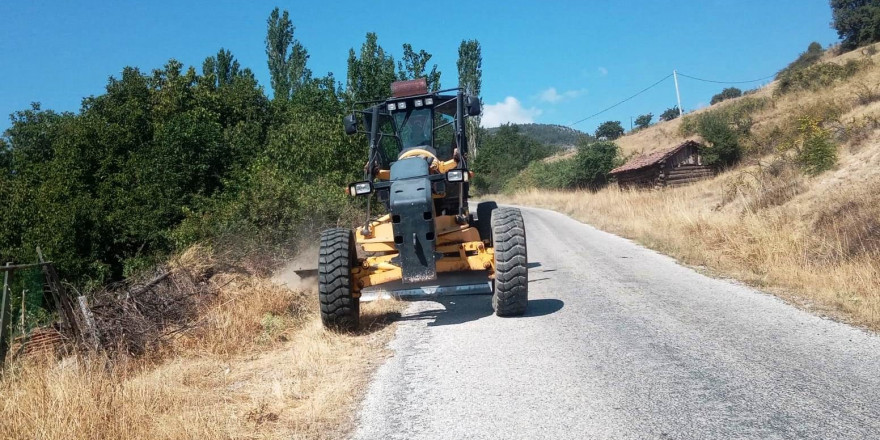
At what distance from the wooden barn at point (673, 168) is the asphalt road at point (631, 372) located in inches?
1182

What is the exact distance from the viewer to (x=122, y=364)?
6.52 metres

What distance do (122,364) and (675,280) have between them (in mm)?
7814

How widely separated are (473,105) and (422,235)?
89.0 inches

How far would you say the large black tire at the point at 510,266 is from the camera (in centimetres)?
725

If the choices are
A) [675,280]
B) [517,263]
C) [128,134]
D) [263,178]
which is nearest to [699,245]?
[675,280]

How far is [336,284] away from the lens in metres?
7.17

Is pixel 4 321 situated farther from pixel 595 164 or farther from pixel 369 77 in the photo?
pixel 595 164

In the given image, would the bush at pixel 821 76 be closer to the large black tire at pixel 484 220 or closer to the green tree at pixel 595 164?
the green tree at pixel 595 164

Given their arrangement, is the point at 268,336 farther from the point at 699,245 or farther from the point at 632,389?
the point at 699,245

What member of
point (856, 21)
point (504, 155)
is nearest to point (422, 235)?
point (504, 155)

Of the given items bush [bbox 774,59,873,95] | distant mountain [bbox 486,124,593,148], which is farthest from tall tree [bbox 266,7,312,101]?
distant mountain [bbox 486,124,593,148]

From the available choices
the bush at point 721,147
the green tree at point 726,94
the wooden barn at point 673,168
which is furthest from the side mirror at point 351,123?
the green tree at point 726,94

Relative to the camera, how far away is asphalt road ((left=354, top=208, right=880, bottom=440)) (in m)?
4.11

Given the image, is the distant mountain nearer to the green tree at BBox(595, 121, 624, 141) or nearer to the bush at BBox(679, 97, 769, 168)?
→ the green tree at BBox(595, 121, 624, 141)
